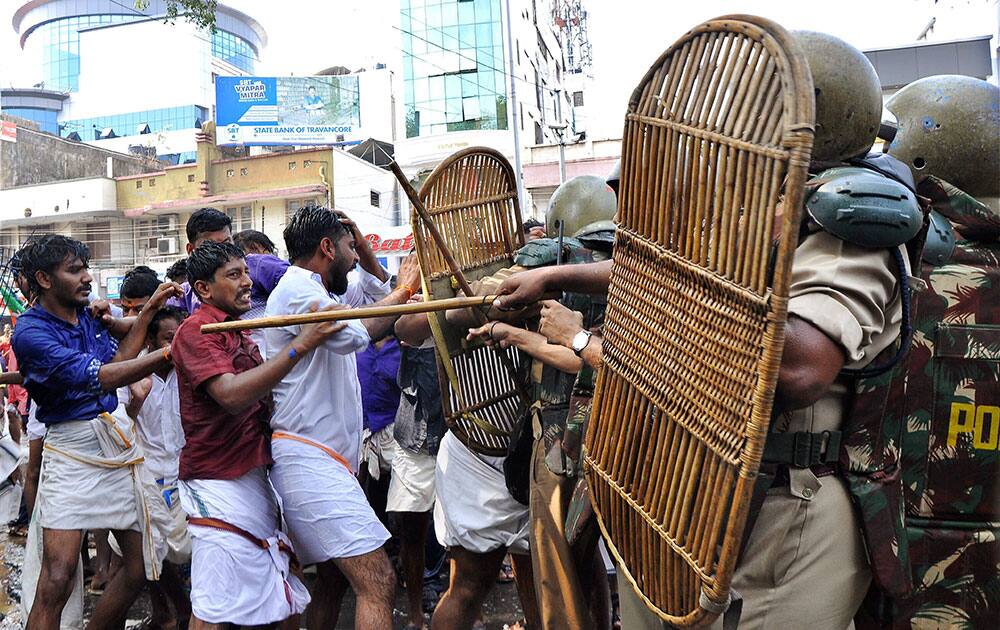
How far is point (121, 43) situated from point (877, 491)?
2618 inches

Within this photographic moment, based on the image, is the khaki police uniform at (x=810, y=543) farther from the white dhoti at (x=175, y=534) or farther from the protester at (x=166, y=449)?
the white dhoti at (x=175, y=534)

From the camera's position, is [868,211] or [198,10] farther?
[198,10]

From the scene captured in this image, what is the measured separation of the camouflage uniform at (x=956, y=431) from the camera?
95.3 inches

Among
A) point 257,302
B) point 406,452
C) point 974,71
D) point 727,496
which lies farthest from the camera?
point 974,71

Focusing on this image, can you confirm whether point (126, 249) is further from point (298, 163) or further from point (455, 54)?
point (455, 54)

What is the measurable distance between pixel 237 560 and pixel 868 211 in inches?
108

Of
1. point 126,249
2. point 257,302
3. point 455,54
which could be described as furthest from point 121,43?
point 257,302

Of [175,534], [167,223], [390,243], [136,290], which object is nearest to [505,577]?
[175,534]

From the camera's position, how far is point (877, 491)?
6.24ft

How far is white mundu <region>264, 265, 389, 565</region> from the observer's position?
3279 millimetres

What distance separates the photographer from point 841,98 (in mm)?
1975

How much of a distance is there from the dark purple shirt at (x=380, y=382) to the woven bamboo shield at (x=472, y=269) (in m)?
1.97

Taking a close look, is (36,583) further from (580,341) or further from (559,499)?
(580,341)

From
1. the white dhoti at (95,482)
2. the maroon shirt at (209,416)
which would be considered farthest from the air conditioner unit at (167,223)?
the maroon shirt at (209,416)
